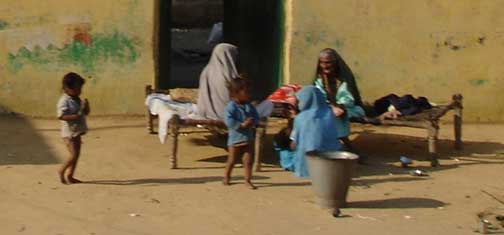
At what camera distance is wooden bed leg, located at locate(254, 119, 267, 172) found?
9.32 meters

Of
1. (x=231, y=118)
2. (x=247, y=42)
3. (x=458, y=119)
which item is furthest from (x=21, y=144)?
(x=247, y=42)

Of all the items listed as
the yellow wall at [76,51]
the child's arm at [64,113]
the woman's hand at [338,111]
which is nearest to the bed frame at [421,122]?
the woman's hand at [338,111]

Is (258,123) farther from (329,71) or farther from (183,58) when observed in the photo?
(183,58)

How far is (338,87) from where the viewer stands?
10.0 m

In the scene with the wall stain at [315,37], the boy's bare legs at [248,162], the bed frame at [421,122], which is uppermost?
the wall stain at [315,37]

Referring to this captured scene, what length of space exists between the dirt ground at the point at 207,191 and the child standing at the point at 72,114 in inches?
9.6

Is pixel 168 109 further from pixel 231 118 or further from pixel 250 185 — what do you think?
pixel 250 185

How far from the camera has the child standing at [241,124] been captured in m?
8.87

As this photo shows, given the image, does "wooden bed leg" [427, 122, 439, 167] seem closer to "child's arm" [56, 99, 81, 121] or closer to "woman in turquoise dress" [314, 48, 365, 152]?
"woman in turquoise dress" [314, 48, 365, 152]

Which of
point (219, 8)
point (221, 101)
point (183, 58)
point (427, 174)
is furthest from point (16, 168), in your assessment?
point (219, 8)

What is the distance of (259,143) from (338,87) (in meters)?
1.11

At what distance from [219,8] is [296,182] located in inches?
570

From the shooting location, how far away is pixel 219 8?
917 inches

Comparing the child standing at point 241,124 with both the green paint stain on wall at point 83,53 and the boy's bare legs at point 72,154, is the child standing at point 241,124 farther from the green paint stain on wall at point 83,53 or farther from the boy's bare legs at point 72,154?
the green paint stain on wall at point 83,53
